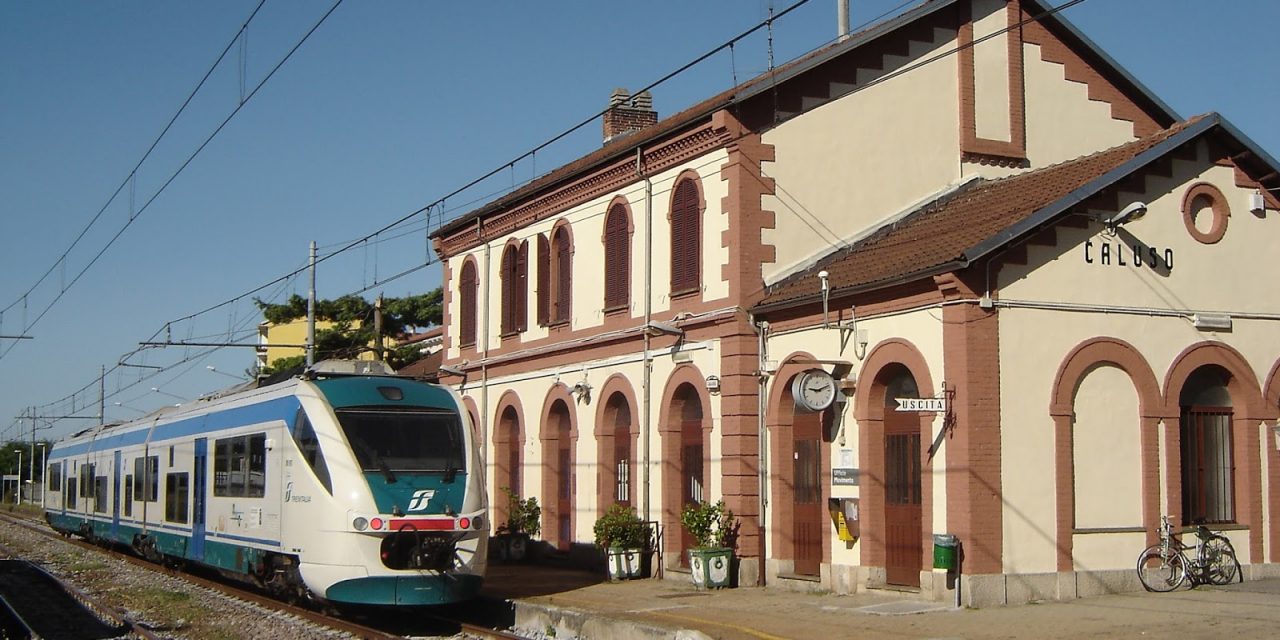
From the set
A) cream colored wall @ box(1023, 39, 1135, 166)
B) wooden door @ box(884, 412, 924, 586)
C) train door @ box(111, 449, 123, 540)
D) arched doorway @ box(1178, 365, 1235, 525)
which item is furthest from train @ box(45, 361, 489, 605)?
cream colored wall @ box(1023, 39, 1135, 166)

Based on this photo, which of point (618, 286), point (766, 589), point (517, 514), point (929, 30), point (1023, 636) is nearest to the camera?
point (1023, 636)

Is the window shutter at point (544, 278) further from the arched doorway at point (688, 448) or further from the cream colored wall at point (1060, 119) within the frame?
the cream colored wall at point (1060, 119)

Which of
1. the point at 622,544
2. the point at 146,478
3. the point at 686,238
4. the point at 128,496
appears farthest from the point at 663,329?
the point at 128,496

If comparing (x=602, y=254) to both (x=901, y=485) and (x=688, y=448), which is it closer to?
(x=688, y=448)

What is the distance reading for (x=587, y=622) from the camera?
15617 mm

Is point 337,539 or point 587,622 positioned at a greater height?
point 337,539

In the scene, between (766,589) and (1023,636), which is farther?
(766,589)

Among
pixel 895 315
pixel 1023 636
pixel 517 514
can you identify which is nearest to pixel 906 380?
pixel 895 315

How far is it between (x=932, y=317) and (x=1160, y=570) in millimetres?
4222

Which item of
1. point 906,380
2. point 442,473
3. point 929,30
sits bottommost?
point 442,473

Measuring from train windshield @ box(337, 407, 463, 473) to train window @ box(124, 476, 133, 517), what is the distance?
40.5 ft

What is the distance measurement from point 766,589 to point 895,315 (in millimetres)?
4470

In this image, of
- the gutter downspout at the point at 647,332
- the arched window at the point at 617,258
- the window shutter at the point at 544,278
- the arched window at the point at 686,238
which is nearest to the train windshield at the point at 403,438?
the arched window at the point at 686,238

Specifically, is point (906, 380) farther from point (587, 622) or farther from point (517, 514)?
point (517, 514)
